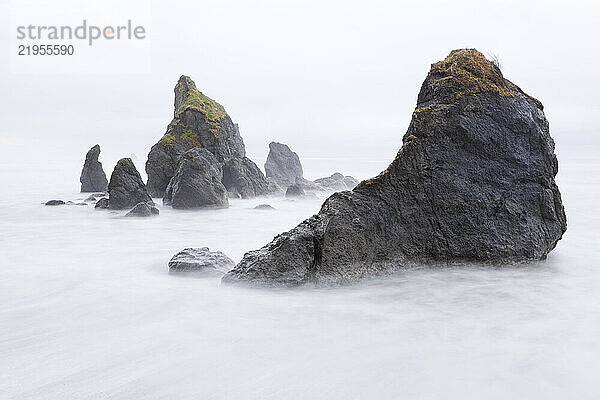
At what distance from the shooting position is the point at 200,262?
956 cm

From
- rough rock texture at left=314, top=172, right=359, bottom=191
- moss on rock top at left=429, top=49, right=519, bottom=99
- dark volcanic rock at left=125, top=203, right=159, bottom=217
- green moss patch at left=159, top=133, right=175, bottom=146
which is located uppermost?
green moss patch at left=159, top=133, right=175, bottom=146

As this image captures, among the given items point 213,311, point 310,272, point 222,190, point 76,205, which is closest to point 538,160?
point 310,272

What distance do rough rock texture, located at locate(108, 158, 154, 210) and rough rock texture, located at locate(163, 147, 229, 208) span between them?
4.73 ft

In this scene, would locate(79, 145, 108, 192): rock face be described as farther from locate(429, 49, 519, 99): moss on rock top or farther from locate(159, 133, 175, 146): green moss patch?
locate(429, 49, 519, 99): moss on rock top

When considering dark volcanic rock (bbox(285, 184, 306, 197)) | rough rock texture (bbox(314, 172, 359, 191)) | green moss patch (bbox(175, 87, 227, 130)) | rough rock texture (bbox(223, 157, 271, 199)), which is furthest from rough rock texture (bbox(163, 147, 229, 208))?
rough rock texture (bbox(314, 172, 359, 191))

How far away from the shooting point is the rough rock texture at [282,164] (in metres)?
44.6

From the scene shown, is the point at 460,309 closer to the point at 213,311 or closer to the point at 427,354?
the point at 427,354

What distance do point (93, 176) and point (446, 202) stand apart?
30.7 metres

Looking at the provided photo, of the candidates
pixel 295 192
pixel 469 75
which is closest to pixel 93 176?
pixel 295 192

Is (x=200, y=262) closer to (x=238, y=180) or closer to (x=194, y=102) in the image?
(x=238, y=180)

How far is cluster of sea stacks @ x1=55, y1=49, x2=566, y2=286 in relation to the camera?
823cm

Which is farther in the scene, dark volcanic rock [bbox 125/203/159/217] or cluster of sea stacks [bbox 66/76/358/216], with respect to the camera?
cluster of sea stacks [bbox 66/76/358/216]

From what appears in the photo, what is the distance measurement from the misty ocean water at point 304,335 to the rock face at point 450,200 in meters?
0.46

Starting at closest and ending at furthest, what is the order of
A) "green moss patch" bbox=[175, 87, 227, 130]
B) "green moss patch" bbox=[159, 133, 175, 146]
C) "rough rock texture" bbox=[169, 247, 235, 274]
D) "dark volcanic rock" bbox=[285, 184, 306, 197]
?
"rough rock texture" bbox=[169, 247, 235, 274] < "green moss patch" bbox=[159, 133, 175, 146] < "green moss patch" bbox=[175, 87, 227, 130] < "dark volcanic rock" bbox=[285, 184, 306, 197]
